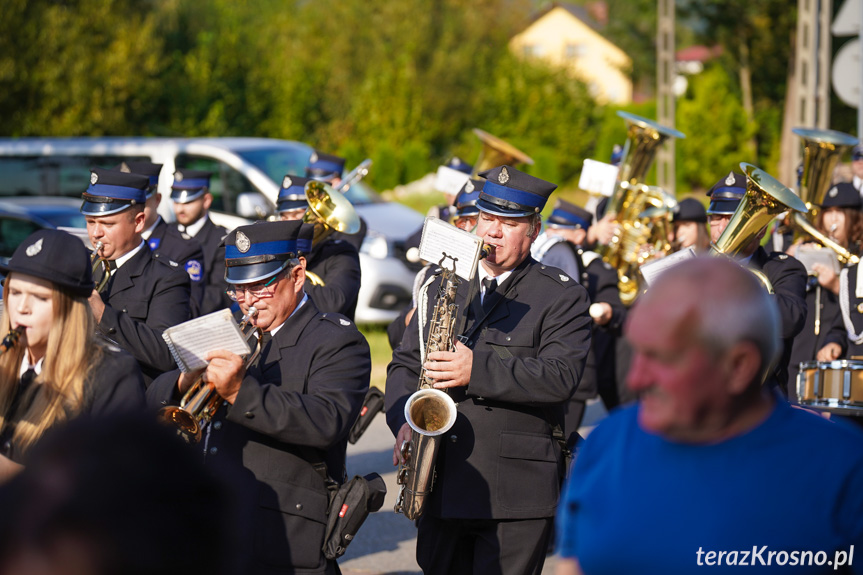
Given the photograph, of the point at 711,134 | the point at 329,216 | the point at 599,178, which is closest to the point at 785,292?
the point at 329,216

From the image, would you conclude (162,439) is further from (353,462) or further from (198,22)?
(198,22)

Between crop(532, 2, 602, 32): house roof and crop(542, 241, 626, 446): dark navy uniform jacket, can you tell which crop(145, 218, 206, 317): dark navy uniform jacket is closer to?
crop(542, 241, 626, 446): dark navy uniform jacket

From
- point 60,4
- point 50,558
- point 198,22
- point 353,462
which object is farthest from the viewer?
point 198,22

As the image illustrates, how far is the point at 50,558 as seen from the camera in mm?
1499

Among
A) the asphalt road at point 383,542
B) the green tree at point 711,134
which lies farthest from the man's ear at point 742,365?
the green tree at point 711,134

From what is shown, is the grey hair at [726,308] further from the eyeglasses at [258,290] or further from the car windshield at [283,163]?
the car windshield at [283,163]

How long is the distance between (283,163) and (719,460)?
12206 mm

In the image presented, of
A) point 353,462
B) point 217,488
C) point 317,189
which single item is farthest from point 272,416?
point 353,462

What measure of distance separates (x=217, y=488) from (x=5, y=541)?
0.31 meters

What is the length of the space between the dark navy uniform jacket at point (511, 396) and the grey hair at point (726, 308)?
1974mm

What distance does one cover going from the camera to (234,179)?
44.5 ft

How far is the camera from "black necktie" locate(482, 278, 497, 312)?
4.36m

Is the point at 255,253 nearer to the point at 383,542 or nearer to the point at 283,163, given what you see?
the point at 383,542

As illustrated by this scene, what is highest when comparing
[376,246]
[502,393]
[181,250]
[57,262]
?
[57,262]
